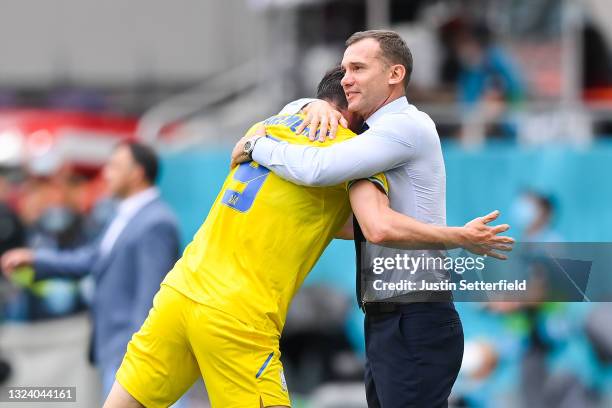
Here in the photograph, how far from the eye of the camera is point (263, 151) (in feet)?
18.5

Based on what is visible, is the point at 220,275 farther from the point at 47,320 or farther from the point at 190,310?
the point at 47,320

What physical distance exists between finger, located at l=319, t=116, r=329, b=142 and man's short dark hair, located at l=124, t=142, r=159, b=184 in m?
2.67

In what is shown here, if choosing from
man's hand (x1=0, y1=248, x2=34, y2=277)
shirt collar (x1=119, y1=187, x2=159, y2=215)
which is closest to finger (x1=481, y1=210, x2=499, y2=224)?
shirt collar (x1=119, y1=187, x2=159, y2=215)

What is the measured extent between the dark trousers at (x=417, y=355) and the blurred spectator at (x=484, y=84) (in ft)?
18.3

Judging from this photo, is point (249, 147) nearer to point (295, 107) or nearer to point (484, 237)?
point (295, 107)

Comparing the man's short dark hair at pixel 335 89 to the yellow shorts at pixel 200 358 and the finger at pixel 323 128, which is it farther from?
the yellow shorts at pixel 200 358

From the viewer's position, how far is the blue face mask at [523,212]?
9.77 metres

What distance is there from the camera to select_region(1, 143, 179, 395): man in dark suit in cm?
771

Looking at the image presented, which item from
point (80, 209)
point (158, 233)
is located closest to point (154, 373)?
point (158, 233)

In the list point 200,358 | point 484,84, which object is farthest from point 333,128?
point 484,84

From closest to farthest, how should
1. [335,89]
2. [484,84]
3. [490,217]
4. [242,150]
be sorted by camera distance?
[490,217] < [242,150] < [335,89] < [484,84]

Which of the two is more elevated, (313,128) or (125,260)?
(313,128)

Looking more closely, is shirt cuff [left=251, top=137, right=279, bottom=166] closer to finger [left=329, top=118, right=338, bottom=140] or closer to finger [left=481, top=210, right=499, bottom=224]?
finger [left=329, top=118, right=338, bottom=140]

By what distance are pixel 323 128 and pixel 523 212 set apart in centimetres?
462
